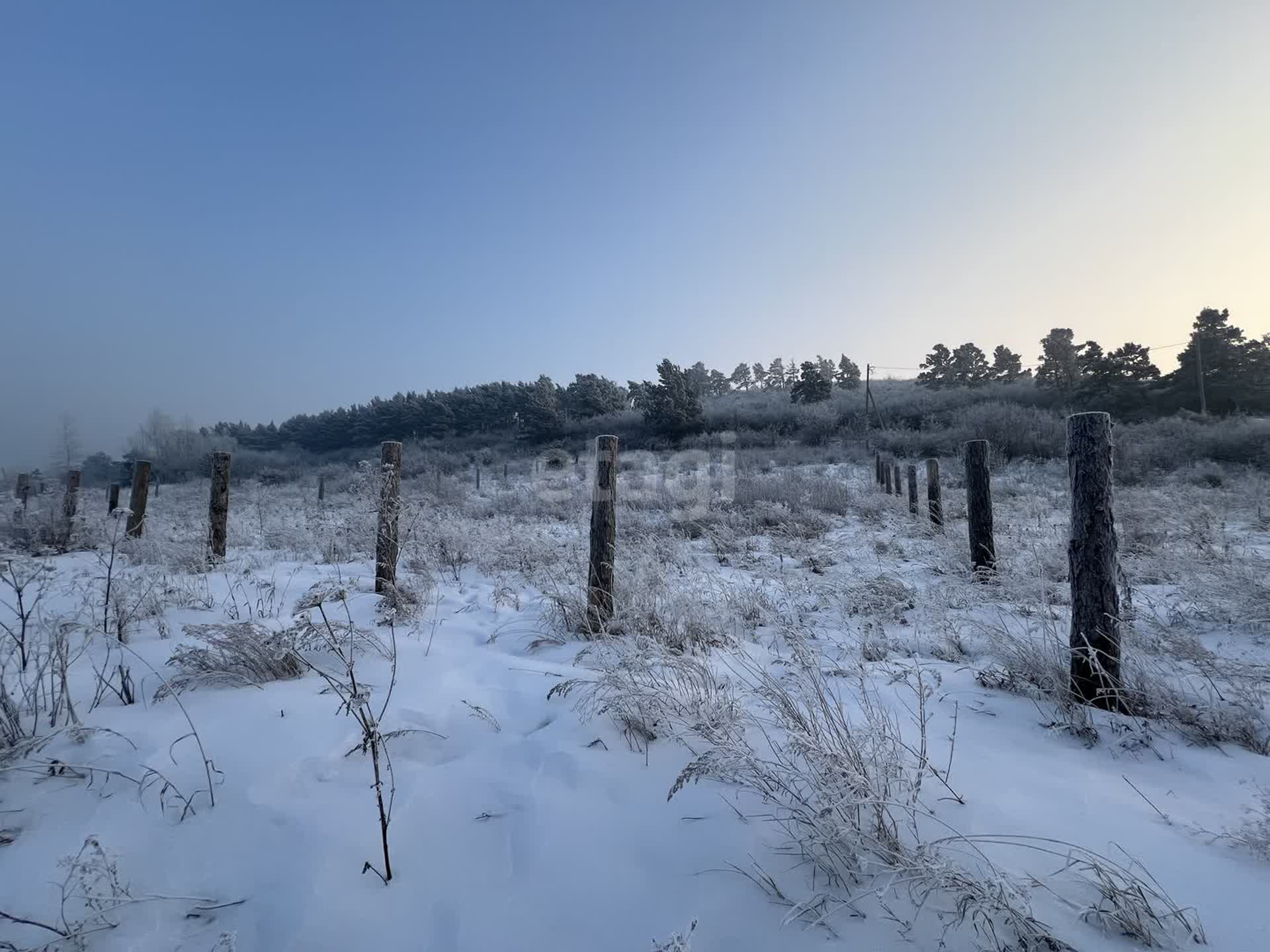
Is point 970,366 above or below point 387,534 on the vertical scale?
above

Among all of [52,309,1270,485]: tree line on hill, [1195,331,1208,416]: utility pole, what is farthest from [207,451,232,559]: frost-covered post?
[1195,331,1208,416]: utility pole

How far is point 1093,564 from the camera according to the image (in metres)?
2.96

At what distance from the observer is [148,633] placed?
3.95 m

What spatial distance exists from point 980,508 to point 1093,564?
3080mm

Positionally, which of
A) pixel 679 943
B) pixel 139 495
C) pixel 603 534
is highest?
pixel 139 495

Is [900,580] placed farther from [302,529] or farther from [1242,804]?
[302,529]

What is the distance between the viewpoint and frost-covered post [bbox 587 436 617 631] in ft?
14.4

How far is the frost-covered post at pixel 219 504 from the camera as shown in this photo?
720cm

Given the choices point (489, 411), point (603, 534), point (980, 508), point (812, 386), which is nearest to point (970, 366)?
point (812, 386)

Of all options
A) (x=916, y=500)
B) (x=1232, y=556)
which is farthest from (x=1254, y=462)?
(x=1232, y=556)

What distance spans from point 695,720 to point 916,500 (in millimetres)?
9434

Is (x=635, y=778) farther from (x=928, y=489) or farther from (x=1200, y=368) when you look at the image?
(x=1200, y=368)

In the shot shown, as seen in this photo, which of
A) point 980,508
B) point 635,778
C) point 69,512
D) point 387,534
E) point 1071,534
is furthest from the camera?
point 69,512

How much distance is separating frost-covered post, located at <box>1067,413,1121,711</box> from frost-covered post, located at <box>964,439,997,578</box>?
2772 mm
